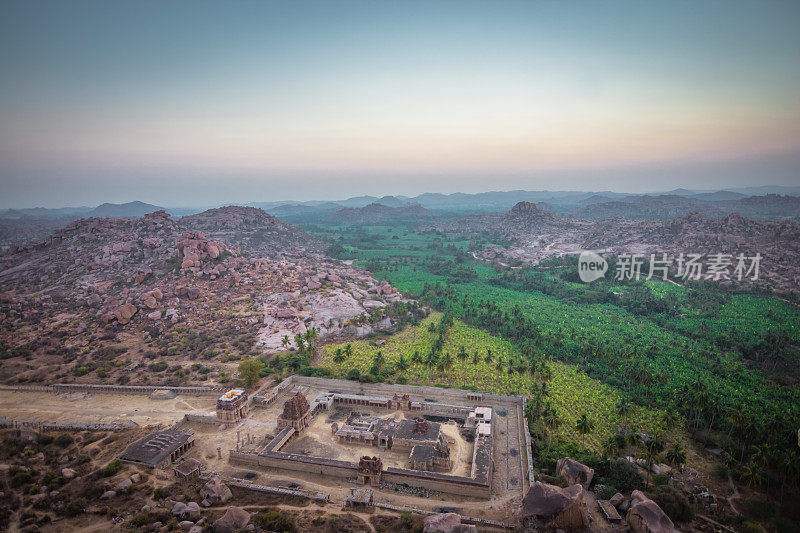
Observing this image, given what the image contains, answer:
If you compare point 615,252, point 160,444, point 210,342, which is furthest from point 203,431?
point 615,252

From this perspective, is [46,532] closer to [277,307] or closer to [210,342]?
[210,342]

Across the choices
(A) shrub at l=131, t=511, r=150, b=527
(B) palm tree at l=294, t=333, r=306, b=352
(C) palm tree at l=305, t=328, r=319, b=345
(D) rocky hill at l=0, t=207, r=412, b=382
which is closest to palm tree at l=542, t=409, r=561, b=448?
(A) shrub at l=131, t=511, r=150, b=527

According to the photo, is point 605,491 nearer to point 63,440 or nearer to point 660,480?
point 660,480

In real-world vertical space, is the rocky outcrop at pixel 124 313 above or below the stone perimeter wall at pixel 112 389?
above

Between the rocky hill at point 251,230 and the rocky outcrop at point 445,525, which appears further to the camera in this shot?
the rocky hill at point 251,230

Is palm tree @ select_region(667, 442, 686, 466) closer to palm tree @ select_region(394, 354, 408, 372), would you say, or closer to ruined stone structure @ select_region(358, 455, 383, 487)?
ruined stone structure @ select_region(358, 455, 383, 487)

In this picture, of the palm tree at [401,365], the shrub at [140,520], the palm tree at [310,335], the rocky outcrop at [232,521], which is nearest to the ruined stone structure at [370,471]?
the rocky outcrop at [232,521]

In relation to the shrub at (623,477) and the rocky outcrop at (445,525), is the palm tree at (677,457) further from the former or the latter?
the rocky outcrop at (445,525)
